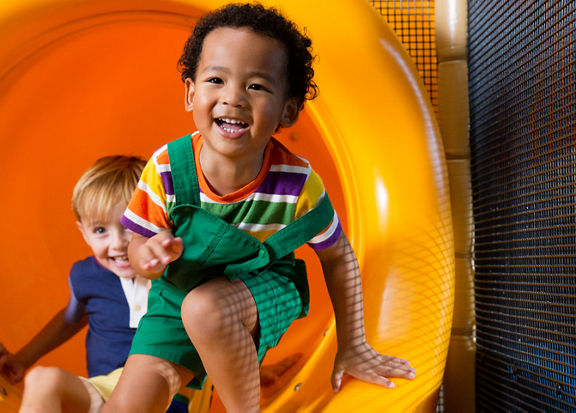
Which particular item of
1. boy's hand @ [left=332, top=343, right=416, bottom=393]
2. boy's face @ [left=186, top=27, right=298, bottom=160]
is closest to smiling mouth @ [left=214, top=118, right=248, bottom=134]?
boy's face @ [left=186, top=27, right=298, bottom=160]

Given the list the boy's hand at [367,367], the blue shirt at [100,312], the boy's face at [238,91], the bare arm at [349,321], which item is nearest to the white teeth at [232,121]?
the boy's face at [238,91]

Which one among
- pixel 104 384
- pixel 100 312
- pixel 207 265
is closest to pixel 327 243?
pixel 207 265

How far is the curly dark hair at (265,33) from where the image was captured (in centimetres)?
70

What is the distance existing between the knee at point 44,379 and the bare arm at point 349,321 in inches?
13.9

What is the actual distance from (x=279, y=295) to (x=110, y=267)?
0.39 meters

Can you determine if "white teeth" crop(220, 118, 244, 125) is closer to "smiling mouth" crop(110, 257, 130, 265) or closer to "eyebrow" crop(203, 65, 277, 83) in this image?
"eyebrow" crop(203, 65, 277, 83)

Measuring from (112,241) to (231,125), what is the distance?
406 millimetres

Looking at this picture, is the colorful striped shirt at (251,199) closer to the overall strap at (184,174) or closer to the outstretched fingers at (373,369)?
the overall strap at (184,174)

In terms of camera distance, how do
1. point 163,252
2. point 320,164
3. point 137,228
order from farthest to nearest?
point 320,164 < point 137,228 < point 163,252

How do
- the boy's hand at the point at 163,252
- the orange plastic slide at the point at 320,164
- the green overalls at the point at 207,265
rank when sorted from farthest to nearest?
the orange plastic slide at the point at 320,164 < the green overalls at the point at 207,265 < the boy's hand at the point at 163,252

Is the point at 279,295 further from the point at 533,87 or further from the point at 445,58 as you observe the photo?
the point at 445,58

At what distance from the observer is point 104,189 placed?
99cm

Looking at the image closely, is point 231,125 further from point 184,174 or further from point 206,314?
point 206,314

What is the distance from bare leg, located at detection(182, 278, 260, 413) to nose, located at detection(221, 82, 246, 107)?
0.21 metres
